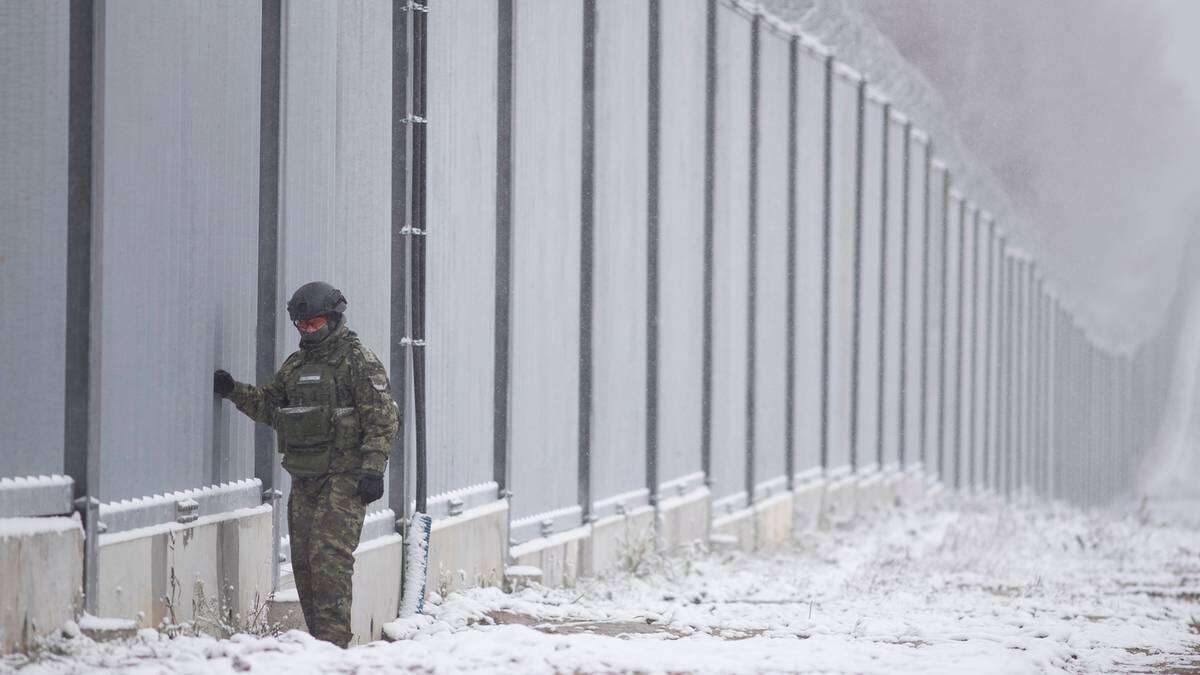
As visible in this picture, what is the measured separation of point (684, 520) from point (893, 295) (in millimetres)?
13768

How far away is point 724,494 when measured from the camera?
2042cm

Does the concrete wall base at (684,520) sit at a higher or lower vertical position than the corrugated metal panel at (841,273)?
lower

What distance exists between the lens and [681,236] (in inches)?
743

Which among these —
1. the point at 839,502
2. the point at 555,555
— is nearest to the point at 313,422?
the point at 555,555

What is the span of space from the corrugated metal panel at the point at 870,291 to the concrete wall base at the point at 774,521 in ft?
17.0

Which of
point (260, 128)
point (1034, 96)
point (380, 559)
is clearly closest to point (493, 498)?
point (380, 559)

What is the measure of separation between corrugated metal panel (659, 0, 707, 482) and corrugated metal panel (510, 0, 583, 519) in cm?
256

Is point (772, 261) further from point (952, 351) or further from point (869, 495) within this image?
point (952, 351)

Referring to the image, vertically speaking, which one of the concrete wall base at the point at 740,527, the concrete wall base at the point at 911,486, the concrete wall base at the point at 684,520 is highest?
the concrete wall base at the point at 684,520

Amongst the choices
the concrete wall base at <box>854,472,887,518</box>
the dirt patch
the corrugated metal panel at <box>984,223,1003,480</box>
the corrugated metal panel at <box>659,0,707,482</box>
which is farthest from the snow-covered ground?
the corrugated metal panel at <box>984,223,1003,480</box>

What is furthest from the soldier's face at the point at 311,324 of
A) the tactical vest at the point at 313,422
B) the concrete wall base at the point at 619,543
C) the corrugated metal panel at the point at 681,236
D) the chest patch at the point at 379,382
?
the corrugated metal panel at the point at 681,236

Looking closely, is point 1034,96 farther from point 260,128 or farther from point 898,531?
point 260,128

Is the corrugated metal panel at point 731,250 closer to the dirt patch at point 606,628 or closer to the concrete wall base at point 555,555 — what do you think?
the concrete wall base at point 555,555

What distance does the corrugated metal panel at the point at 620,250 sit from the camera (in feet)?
53.4
